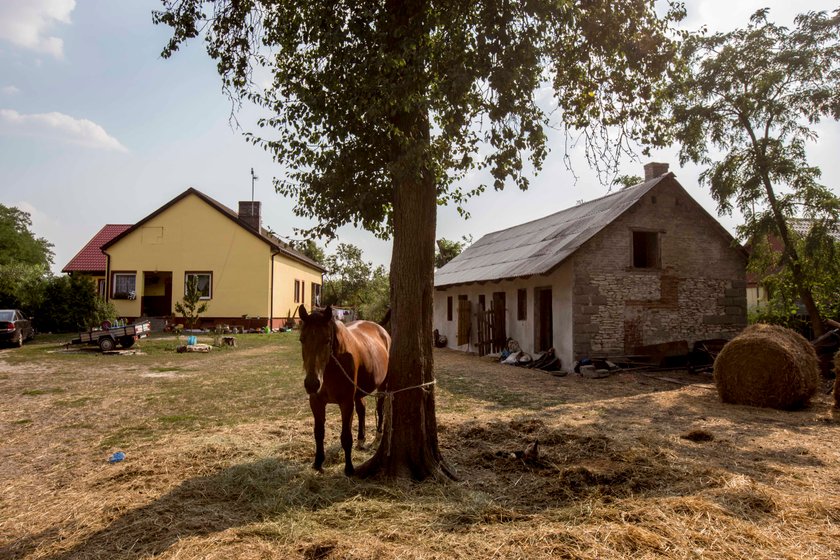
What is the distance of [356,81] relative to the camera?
18.0ft

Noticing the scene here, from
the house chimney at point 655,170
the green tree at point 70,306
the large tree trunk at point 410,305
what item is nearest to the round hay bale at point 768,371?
the large tree trunk at point 410,305

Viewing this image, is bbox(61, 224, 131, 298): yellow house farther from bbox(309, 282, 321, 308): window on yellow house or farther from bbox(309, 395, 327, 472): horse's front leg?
bbox(309, 395, 327, 472): horse's front leg

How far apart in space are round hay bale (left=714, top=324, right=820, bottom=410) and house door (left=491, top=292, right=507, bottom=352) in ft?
30.4

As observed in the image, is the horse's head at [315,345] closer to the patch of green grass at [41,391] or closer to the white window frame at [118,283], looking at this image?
the patch of green grass at [41,391]

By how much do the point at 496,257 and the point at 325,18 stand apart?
17219mm

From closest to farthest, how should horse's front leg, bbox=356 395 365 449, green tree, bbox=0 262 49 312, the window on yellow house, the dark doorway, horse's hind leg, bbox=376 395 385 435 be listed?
horse's front leg, bbox=356 395 365 449 → horse's hind leg, bbox=376 395 385 435 → green tree, bbox=0 262 49 312 → the dark doorway → the window on yellow house

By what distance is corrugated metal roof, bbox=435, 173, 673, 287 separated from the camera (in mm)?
15516

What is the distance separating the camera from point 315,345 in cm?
494

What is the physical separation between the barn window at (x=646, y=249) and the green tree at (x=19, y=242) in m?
48.8

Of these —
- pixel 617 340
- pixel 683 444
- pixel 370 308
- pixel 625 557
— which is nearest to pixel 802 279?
pixel 617 340

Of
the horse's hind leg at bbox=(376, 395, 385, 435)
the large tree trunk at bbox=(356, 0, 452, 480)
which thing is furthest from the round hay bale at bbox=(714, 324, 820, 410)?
the large tree trunk at bbox=(356, 0, 452, 480)

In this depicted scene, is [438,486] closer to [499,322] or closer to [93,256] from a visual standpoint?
[499,322]

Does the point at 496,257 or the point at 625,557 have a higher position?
the point at 496,257

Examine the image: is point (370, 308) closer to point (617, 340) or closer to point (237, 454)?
point (617, 340)
